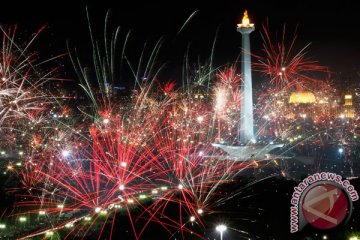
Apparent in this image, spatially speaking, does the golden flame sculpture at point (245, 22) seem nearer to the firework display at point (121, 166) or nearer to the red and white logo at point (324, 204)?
the firework display at point (121, 166)

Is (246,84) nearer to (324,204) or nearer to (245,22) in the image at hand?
(245,22)

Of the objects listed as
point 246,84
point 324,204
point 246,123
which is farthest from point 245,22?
point 324,204

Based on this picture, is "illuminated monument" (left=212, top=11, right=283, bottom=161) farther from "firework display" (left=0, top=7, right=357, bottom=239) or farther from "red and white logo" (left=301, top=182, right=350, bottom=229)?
"red and white logo" (left=301, top=182, right=350, bottom=229)

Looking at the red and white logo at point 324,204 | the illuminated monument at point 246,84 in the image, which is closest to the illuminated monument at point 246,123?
the illuminated monument at point 246,84

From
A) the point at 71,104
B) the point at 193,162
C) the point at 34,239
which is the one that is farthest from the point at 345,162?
the point at 71,104

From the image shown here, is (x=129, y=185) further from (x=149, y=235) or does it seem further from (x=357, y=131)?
(x=357, y=131)

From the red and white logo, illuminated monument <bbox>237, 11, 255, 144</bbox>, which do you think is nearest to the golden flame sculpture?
illuminated monument <bbox>237, 11, 255, 144</bbox>

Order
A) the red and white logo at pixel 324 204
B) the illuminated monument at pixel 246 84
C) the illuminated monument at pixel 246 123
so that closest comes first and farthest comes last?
the red and white logo at pixel 324 204, the illuminated monument at pixel 246 123, the illuminated monument at pixel 246 84

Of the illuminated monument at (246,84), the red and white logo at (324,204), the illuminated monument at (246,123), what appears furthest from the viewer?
the illuminated monument at (246,84)
